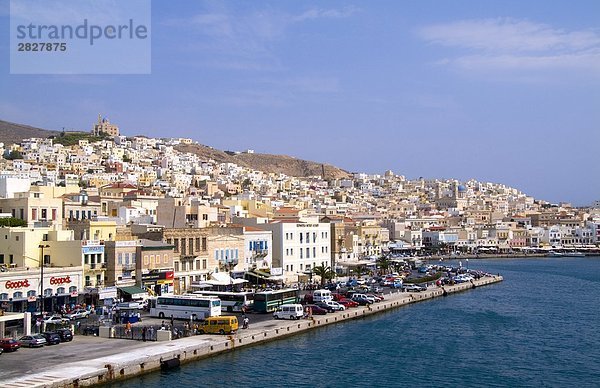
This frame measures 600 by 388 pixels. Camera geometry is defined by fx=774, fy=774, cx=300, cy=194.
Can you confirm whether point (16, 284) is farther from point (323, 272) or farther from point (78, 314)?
point (323, 272)

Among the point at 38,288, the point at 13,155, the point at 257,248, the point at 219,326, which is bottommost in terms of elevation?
the point at 219,326

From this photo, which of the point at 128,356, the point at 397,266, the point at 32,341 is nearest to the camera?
the point at 128,356

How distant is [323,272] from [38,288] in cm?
2001

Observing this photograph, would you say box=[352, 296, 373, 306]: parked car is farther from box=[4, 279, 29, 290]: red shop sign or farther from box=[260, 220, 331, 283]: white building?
box=[4, 279, 29, 290]: red shop sign

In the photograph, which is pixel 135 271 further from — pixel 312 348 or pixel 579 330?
pixel 579 330

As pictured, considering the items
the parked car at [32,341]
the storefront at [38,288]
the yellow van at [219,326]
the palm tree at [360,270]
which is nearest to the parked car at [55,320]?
the storefront at [38,288]

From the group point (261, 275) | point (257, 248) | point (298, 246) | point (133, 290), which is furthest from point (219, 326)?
point (298, 246)

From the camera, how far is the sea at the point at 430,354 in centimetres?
2320

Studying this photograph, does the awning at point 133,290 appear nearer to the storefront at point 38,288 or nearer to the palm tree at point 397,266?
the storefront at point 38,288

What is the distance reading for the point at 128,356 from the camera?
75.3ft

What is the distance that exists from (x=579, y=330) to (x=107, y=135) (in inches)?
5972

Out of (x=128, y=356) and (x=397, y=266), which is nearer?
(x=128, y=356)

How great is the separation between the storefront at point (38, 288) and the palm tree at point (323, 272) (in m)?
17.3

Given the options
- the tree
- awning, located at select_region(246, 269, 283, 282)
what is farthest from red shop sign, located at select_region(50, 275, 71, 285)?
Result: the tree
